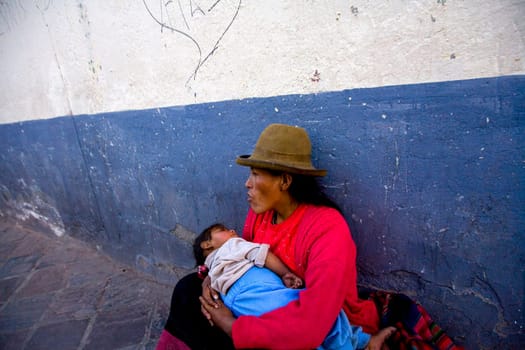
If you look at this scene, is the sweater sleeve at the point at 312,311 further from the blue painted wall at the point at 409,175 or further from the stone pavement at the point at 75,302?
the stone pavement at the point at 75,302

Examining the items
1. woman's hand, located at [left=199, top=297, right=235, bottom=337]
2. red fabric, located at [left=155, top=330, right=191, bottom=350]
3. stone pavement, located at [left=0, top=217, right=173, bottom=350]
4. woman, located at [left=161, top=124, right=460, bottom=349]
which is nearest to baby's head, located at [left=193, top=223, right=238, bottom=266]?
woman, located at [left=161, top=124, right=460, bottom=349]

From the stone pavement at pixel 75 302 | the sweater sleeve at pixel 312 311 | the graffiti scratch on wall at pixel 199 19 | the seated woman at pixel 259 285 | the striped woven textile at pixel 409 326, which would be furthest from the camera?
the stone pavement at pixel 75 302

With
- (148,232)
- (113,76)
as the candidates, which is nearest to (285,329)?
(148,232)

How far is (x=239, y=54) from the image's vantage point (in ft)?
7.23

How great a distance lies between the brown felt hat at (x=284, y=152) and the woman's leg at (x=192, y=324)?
2.65 ft

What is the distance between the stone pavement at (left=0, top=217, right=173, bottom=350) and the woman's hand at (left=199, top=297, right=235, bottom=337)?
1.26 meters

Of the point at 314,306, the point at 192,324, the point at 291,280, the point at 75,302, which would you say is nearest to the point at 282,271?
the point at 291,280

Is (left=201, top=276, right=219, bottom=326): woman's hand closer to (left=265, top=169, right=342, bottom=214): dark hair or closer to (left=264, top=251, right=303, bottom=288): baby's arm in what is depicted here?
(left=264, top=251, right=303, bottom=288): baby's arm

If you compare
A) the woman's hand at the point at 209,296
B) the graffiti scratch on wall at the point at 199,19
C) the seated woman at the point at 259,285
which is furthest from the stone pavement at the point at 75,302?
the graffiti scratch on wall at the point at 199,19

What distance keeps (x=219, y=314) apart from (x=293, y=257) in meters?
0.46

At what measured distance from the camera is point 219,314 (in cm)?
164

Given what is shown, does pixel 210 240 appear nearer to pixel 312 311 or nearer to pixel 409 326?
pixel 312 311

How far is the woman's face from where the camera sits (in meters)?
1.77

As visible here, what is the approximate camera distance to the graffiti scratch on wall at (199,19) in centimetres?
220
